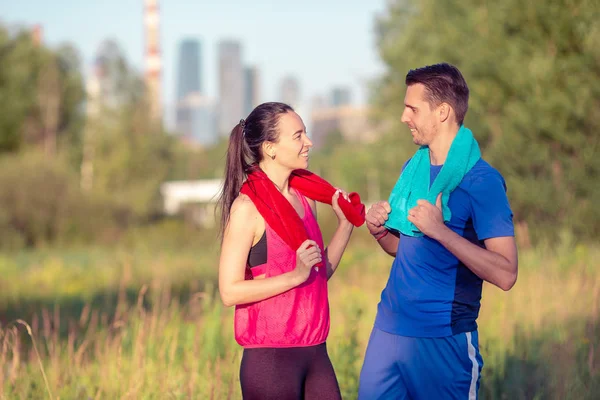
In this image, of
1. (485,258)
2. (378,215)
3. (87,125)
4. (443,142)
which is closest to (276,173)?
(378,215)

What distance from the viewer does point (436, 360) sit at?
11.2 ft

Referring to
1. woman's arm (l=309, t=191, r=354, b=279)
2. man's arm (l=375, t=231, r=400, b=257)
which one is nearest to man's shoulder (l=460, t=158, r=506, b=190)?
man's arm (l=375, t=231, r=400, b=257)

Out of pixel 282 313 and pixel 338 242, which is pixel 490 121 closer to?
pixel 338 242

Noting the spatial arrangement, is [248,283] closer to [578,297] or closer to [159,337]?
[159,337]

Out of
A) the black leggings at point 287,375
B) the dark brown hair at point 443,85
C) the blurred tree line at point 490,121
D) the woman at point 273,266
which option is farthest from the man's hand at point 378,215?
the blurred tree line at point 490,121

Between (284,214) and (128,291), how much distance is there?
1244 cm

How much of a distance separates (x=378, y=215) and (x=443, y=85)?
0.63 meters

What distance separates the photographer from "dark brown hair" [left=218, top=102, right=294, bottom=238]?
3.59 meters

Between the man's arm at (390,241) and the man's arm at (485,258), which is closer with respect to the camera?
the man's arm at (485,258)

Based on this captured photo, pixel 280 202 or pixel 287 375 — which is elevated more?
pixel 280 202

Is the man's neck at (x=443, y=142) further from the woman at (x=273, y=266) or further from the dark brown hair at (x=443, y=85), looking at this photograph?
the woman at (x=273, y=266)

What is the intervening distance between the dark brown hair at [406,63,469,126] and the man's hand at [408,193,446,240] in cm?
45

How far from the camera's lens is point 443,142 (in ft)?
11.7

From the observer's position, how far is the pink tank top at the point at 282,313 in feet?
11.2
